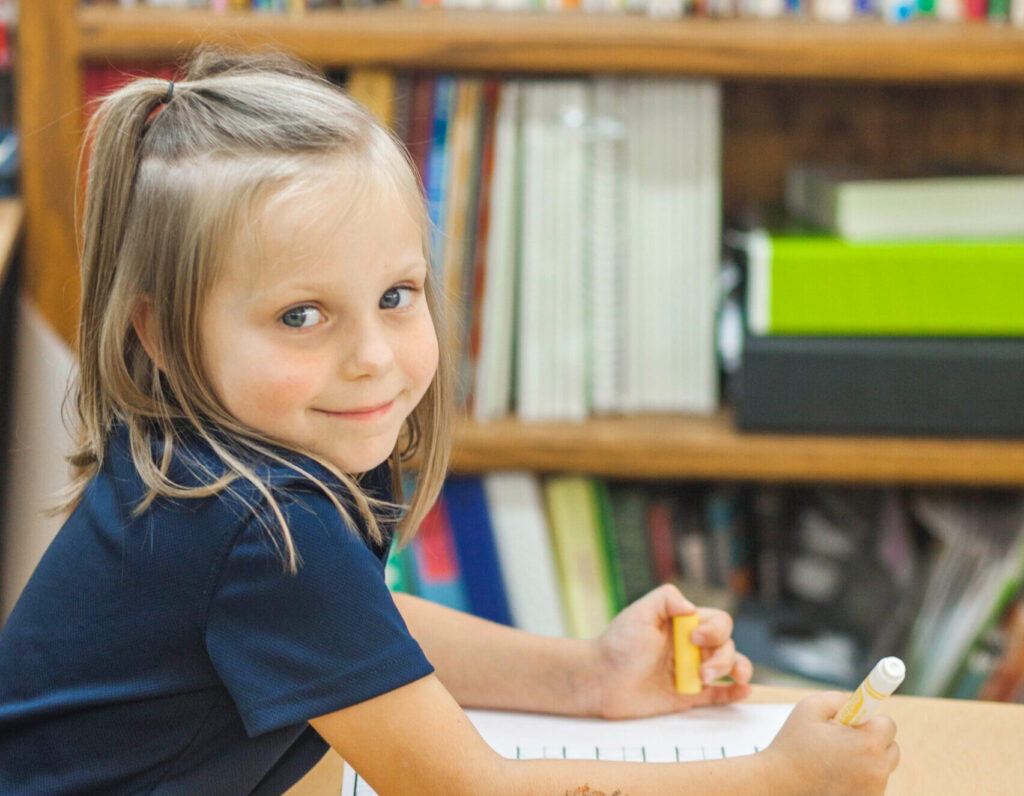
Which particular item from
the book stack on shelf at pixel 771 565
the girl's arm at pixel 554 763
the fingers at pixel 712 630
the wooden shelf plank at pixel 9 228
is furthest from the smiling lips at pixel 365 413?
the book stack on shelf at pixel 771 565

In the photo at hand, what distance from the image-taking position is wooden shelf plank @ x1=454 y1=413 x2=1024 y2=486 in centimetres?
106

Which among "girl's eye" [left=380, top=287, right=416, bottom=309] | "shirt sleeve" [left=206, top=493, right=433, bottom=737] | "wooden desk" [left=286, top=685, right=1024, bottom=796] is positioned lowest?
"wooden desk" [left=286, top=685, right=1024, bottom=796]

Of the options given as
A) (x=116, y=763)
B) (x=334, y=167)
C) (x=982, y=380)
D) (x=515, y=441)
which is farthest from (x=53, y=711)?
(x=982, y=380)

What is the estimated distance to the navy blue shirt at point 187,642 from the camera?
51 centimetres

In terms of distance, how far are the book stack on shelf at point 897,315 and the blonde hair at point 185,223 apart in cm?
56

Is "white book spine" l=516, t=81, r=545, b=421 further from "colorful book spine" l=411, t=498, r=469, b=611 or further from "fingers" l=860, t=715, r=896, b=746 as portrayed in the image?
"fingers" l=860, t=715, r=896, b=746

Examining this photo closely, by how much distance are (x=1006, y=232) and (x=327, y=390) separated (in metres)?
0.80

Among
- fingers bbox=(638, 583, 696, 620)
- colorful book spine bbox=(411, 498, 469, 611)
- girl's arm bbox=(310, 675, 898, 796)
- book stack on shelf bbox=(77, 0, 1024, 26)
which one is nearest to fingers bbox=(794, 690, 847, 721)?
girl's arm bbox=(310, 675, 898, 796)

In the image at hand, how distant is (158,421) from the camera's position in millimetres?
576

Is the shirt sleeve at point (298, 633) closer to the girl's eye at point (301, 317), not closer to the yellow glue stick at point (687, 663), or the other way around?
the girl's eye at point (301, 317)

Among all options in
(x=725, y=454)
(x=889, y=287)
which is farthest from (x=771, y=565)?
(x=889, y=287)


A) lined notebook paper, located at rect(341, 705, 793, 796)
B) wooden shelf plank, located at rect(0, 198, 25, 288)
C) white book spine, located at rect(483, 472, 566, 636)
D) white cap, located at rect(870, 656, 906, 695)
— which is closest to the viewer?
white cap, located at rect(870, 656, 906, 695)

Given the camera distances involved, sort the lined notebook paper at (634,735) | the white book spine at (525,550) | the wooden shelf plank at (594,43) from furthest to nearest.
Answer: the white book spine at (525,550)
the wooden shelf plank at (594,43)
the lined notebook paper at (634,735)

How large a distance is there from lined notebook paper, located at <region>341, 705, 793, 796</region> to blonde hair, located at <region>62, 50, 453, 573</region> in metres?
0.15
